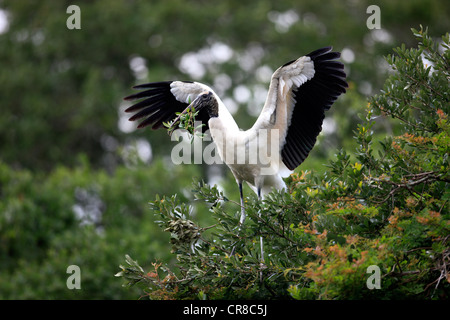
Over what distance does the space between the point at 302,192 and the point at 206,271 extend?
905mm

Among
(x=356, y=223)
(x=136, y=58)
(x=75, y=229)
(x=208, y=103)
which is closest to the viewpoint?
(x=356, y=223)

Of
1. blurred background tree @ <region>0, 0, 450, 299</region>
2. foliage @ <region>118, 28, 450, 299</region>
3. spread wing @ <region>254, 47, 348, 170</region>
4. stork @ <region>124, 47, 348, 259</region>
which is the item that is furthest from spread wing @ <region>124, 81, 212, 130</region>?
blurred background tree @ <region>0, 0, 450, 299</region>

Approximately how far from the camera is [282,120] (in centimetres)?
536

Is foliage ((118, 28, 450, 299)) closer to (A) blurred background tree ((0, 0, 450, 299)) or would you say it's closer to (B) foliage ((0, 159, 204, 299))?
(B) foliage ((0, 159, 204, 299))

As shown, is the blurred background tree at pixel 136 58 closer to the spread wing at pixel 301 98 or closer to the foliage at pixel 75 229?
the foliage at pixel 75 229

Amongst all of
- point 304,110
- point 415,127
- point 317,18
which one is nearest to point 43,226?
point 304,110

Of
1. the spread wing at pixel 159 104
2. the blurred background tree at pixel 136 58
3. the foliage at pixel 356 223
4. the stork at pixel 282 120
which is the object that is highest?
the blurred background tree at pixel 136 58

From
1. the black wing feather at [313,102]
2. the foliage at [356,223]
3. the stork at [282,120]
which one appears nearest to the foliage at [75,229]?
the stork at [282,120]

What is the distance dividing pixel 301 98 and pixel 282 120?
10.0 inches

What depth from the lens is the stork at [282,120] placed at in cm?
516

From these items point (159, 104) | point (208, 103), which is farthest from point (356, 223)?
point (159, 104)

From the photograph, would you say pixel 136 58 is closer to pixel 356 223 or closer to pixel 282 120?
pixel 282 120

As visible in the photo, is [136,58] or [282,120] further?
[136,58]
